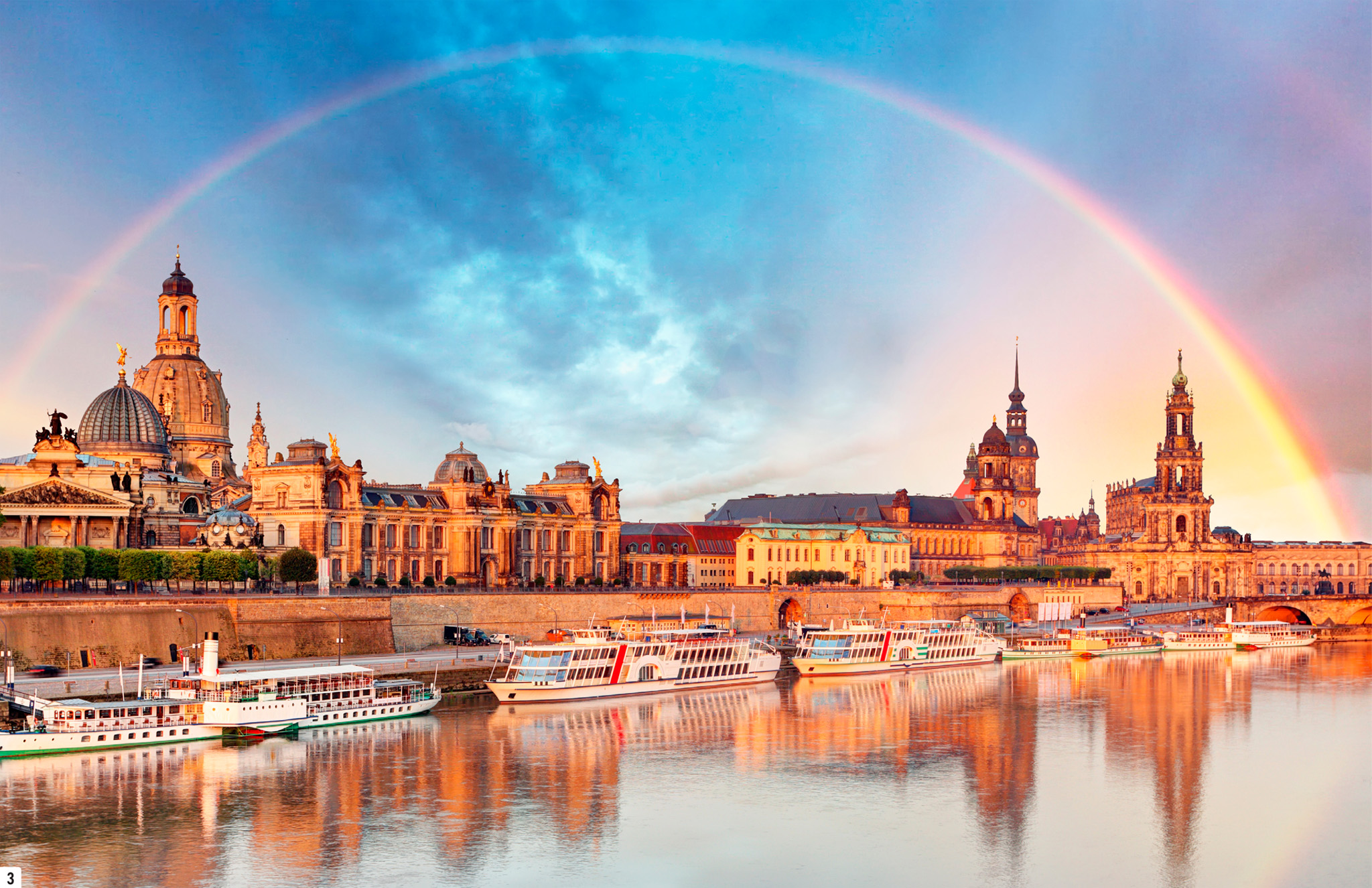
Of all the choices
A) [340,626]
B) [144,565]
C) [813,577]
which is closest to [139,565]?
[144,565]

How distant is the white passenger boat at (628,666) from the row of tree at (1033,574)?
6795 centimetres

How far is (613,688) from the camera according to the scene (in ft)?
240

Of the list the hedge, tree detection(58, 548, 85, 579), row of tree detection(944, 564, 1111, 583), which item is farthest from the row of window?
tree detection(58, 548, 85, 579)

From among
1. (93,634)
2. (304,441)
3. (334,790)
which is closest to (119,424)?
(304,441)

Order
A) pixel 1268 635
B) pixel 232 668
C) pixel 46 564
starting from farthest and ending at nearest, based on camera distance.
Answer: pixel 1268 635 → pixel 46 564 → pixel 232 668

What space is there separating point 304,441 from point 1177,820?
6373 cm

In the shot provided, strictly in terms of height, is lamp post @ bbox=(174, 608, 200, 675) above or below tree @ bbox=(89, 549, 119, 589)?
below

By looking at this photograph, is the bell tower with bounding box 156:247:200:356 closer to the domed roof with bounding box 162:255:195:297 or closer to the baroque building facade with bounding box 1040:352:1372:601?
the domed roof with bounding box 162:255:195:297

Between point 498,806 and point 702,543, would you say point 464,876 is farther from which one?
point 702,543

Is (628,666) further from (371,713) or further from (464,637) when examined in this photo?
(464,637)

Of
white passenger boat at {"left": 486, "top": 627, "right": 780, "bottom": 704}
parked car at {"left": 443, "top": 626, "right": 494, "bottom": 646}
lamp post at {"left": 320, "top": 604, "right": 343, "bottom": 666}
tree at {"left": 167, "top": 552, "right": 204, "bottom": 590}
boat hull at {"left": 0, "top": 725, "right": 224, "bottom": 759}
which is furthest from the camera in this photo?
parked car at {"left": 443, "top": 626, "right": 494, "bottom": 646}

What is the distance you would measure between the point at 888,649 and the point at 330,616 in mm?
36119

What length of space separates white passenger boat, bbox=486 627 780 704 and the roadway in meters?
4.29

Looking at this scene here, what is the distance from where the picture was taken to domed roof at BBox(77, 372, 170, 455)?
10662 centimetres
